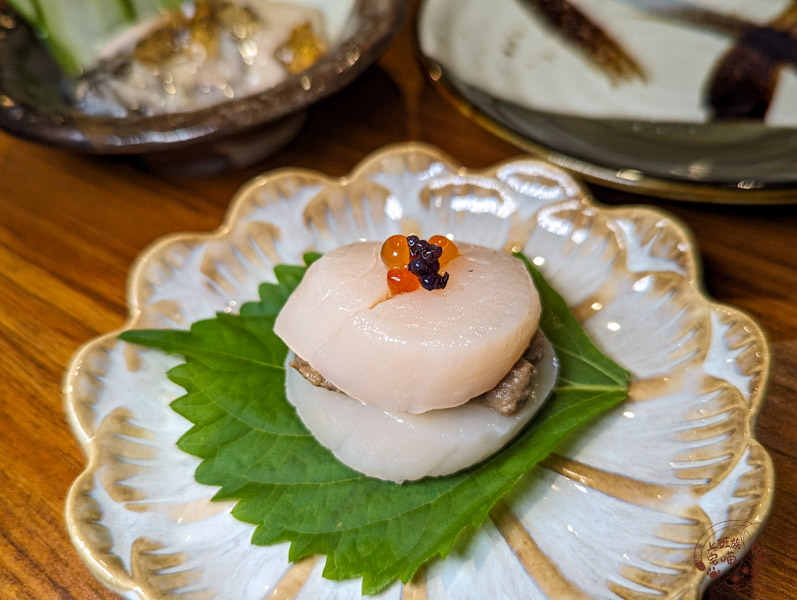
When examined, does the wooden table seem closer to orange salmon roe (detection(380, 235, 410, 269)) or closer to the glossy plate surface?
the glossy plate surface

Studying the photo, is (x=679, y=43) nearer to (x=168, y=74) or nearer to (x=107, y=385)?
(x=168, y=74)

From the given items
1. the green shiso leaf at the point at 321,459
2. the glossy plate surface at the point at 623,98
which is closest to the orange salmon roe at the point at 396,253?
the green shiso leaf at the point at 321,459

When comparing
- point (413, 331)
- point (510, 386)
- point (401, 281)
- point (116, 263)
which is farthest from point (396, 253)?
point (116, 263)

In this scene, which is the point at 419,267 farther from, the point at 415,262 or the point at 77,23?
the point at 77,23

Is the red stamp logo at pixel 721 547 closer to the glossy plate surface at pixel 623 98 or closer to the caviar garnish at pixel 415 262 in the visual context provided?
the caviar garnish at pixel 415 262

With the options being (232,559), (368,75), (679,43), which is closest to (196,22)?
(368,75)

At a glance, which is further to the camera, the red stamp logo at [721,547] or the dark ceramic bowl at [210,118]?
the dark ceramic bowl at [210,118]
